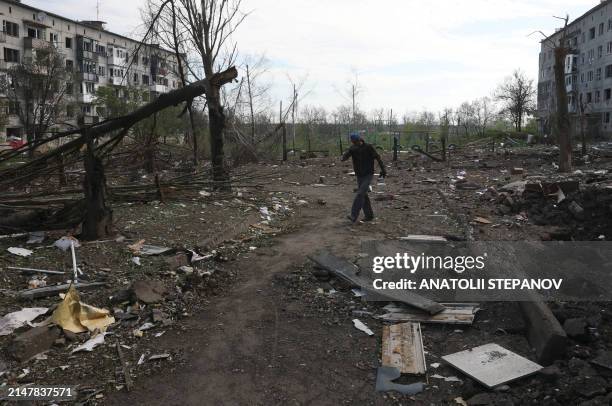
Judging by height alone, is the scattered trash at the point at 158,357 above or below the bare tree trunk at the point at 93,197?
below

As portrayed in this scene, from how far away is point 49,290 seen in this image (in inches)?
202

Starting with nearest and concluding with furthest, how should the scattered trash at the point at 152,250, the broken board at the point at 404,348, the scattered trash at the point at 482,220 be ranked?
1. the broken board at the point at 404,348
2. the scattered trash at the point at 152,250
3. the scattered trash at the point at 482,220

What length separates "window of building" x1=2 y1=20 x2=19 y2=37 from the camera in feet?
137

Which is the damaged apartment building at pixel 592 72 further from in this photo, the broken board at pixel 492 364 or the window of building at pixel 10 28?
the window of building at pixel 10 28

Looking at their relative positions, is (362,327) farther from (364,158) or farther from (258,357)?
(364,158)

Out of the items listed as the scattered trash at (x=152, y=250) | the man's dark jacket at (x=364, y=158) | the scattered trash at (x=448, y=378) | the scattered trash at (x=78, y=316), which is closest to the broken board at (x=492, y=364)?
the scattered trash at (x=448, y=378)

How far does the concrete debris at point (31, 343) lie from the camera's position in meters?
3.93

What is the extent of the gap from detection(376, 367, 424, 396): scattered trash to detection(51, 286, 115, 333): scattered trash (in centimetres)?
245

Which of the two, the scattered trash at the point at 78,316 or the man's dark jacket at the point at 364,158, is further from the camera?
the man's dark jacket at the point at 364,158

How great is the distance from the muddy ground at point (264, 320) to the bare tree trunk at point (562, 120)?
7.37 metres

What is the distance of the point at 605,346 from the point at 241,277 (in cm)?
376

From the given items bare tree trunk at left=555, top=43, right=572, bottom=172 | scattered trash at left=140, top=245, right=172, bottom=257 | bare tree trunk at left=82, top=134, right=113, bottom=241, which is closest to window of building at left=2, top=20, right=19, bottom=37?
bare tree trunk at left=555, top=43, right=572, bottom=172

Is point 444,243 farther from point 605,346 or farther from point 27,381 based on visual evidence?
point 27,381

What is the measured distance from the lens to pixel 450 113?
49750 mm
